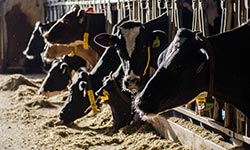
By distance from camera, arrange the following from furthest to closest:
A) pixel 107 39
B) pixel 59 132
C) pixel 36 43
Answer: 1. pixel 36 43
2. pixel 59 132
3. pixel 107 39

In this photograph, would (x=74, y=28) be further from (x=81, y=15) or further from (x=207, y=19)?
(x=207, y=19)

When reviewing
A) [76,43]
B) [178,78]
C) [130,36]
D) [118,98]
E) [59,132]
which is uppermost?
[130,36]

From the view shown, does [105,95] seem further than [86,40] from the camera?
No

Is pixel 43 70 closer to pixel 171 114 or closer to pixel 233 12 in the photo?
pixel 171 114

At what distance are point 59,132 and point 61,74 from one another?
6.88ft

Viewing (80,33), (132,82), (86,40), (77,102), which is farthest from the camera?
(80,33)

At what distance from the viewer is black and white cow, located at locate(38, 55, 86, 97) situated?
7.33 metres

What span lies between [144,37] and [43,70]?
7189mm

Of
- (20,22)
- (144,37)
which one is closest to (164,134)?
(144,37)

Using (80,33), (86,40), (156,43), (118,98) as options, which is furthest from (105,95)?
(80,33)

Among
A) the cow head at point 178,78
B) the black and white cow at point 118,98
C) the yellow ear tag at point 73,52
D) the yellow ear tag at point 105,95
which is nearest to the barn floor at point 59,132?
the black and white cow at point 118,98

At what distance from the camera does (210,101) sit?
3.11 meters

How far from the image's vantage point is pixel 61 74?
7.37 meters

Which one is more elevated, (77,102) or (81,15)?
(81,15)
